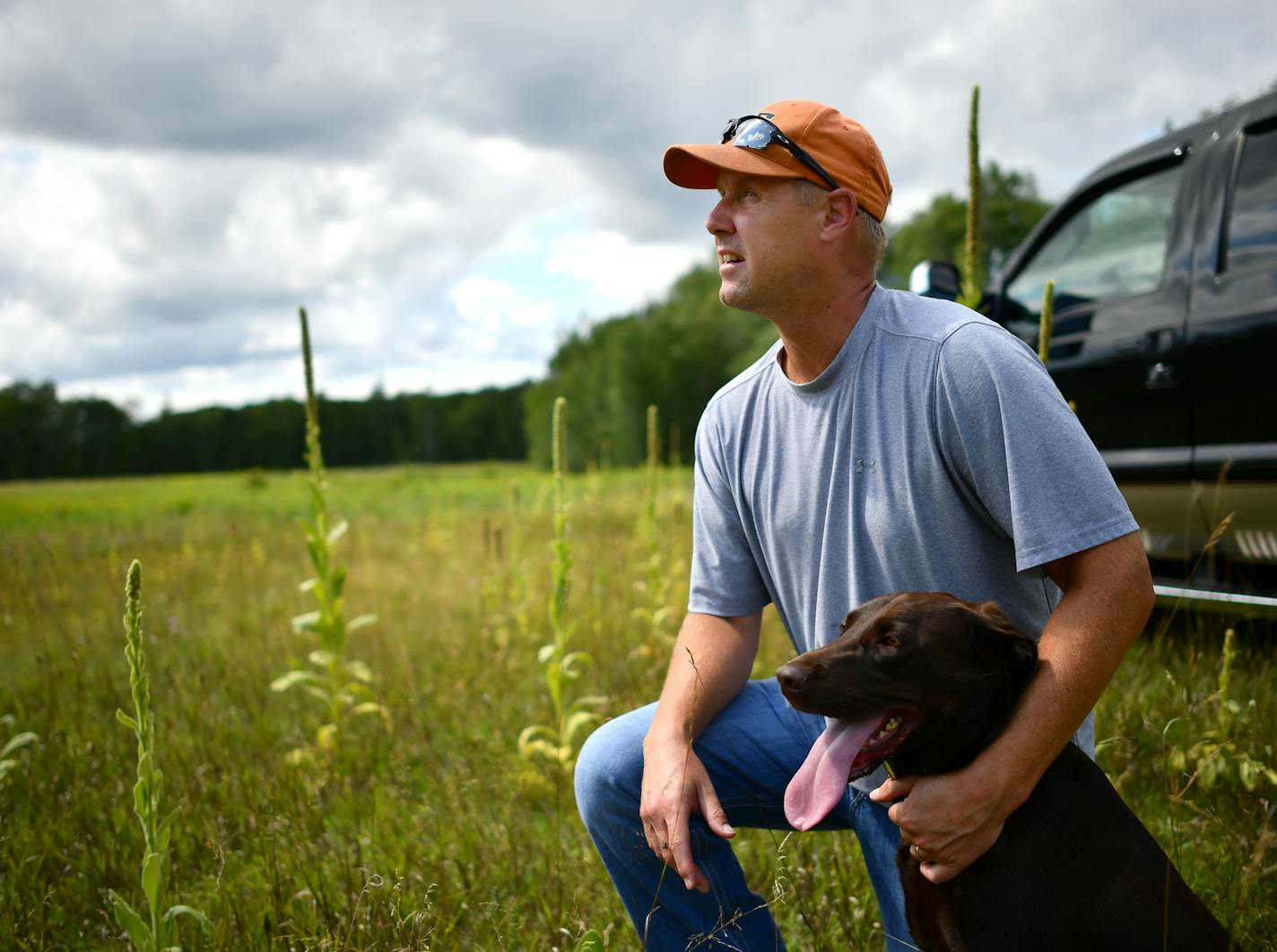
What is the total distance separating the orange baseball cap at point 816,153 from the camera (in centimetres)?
202

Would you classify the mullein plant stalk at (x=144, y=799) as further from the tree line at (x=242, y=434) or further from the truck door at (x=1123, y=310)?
the truck door at (x=1123, y=310)

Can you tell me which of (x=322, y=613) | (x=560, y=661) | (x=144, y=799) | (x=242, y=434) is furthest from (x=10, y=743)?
(x=242, y=434)

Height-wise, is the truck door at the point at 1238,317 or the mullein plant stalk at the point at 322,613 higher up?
the truck door at the point at 1238,317

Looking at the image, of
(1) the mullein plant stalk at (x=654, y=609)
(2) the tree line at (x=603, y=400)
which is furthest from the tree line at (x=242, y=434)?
(1) the mullein plant stalk at (x=654, y=609)

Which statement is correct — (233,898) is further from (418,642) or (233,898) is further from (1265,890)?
(418,642)

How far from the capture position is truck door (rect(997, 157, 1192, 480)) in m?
3.79

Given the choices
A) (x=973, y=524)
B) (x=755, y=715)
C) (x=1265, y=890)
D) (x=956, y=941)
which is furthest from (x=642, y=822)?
(x=1265, y=890)

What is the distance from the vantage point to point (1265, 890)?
2.07 meters

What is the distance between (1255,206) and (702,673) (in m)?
3.20

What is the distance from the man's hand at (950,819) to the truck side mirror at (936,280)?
75.5 inches

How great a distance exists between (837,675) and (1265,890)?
4.66ft

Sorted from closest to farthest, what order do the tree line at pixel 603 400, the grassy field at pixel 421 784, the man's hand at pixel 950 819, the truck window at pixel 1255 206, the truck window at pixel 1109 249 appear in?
1. the man's hand at pixel 950 819
2. the grassy field at pixel 421 784
3. the truck window at pixel 1255 206
4. the truck window at pixel 1109 249
5. the tree line at pixel 603 400

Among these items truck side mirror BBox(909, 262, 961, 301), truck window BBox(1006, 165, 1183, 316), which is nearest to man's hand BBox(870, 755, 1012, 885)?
truck side mirror BBox(909, 262, 961, 301)

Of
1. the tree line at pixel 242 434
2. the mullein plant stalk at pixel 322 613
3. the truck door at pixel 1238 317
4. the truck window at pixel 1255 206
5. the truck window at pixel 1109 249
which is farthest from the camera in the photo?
the tree line at pixel 242 434
